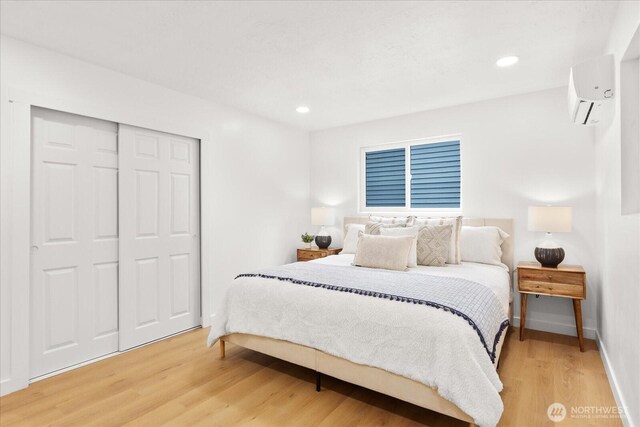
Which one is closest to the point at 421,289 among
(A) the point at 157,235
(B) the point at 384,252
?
(B) the point at 384,252

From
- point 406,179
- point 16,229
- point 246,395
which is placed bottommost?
point 246,395

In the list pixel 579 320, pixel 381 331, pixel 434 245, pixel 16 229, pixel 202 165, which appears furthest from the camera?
pixel 202 165

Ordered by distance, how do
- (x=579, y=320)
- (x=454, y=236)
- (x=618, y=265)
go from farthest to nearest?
1. (x=454, y=236)
2. (x=579, y=320)
3. (x=618, y=265)

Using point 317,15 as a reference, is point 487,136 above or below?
below

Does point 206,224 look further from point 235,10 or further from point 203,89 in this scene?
point 235,10

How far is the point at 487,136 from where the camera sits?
12.5 ft

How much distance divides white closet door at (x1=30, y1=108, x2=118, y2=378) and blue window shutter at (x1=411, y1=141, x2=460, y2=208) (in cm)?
333

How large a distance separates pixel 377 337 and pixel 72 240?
99.1 inches

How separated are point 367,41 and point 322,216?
2.59 metres

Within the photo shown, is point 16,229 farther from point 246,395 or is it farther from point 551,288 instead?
point 551,288

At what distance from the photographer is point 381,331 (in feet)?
6.57

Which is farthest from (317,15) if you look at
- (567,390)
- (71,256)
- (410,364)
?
(567,390)

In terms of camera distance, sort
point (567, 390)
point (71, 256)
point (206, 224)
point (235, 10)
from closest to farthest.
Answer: point (235, 10) < point (567, 390) < point (71, 256) < point (206, 224)

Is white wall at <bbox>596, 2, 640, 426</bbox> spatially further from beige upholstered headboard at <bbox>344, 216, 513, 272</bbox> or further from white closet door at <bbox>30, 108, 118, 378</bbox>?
white closet door at <bbox>30, 108, 118, 378</bbox>
